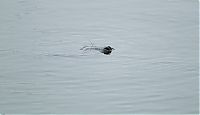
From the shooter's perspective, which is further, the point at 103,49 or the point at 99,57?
the point at 103,49

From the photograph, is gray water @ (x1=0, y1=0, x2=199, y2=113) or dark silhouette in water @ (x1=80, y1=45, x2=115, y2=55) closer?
gray water @ (x1=0, y1=0, x2=199, y2=113)

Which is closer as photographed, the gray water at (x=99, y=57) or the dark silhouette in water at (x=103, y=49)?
the gray water at (x=99, y=57)

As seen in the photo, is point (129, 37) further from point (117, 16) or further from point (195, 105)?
point (195, 105)

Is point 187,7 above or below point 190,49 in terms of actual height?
above

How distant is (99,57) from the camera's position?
13297 millimetres

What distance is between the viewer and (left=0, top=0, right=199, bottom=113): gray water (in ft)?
35.2

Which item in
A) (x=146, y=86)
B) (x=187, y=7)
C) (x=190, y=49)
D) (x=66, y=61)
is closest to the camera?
(x=146, y=86)

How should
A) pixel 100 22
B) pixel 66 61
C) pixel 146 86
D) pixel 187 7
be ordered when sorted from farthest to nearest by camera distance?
1. pixel 187 7
2. pixel 100 22
3. pixel 66 61
4. pixel 146 86

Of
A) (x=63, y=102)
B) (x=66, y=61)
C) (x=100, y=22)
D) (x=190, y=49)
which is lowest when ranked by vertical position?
(x=63, y=102)

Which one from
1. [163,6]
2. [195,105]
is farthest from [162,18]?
[195,105]

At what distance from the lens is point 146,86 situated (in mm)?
11469

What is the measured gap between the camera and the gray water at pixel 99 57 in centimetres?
1074

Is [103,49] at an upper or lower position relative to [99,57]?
upper

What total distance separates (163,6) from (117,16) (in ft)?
5.84
